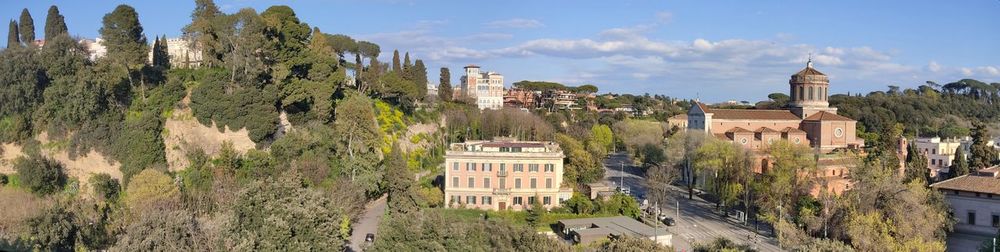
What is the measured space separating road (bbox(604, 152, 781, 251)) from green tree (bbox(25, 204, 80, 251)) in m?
21.4

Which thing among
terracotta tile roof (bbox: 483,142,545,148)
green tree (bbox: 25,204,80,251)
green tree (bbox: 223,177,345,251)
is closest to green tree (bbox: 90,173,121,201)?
green tree (bbox: 25,204,80,251)

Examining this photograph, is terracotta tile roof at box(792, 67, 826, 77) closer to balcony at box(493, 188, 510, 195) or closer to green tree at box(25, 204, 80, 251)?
balcony at box(493, 188, 510, 195)

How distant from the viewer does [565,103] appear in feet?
275

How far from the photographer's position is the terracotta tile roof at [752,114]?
55556 mm

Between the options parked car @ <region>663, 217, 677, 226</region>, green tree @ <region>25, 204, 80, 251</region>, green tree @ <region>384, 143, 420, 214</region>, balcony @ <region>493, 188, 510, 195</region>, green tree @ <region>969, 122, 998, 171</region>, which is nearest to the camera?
green tree @ <region>25, 204, 80, 251</region>

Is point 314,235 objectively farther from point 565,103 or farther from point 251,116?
point 565,103

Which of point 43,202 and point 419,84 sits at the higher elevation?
point 419,84

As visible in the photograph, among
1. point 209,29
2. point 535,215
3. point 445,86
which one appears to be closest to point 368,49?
point 445,86

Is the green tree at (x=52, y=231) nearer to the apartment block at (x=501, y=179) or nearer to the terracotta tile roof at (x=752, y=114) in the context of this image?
the apartment block at (x=501, y=179)

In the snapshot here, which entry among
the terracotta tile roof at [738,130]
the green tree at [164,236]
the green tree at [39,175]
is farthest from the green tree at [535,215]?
the terracotta tile roof at [738,130]

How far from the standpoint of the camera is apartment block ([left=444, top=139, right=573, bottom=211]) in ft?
126

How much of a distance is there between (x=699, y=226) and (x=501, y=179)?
9.61 meters

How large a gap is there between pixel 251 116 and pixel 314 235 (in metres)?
19.5

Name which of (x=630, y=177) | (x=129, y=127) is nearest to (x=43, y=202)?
(x=129, y=127)
